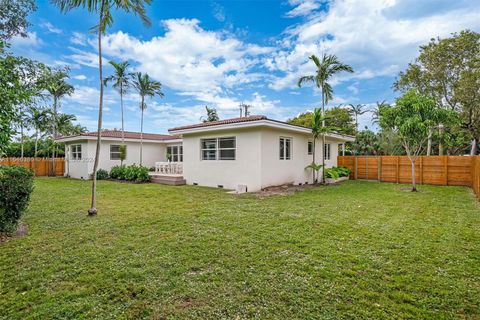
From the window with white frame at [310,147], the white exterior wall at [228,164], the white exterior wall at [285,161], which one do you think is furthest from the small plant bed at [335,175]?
the white exterior wall at [228,164]

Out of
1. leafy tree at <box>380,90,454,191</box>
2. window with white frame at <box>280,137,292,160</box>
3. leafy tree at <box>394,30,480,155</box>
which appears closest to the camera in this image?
leafy tree at <box>380,90,454,191</box>

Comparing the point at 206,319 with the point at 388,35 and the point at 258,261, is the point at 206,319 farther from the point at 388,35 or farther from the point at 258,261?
the point at 388,35

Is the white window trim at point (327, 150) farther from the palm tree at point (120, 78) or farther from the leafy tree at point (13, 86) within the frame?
the leafy tree at point (13, 86)

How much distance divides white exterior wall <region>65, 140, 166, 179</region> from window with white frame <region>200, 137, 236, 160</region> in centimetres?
796

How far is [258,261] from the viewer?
3719mm

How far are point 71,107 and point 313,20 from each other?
19.1 m

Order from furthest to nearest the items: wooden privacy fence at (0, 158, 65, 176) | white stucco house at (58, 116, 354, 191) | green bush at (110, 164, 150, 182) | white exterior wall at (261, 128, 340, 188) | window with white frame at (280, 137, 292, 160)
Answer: wooden privacy fence at (0, 158, 65, 176) → green bush at (110, 164, 150, 182) → window with white frame at (280, 137, 292, 160) → white exterior wall at (261, 128, 340, 188) → white stucco house at (58, 116, 354, 191)

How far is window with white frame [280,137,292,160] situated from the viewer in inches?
→ 468

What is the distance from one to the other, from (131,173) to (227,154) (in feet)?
22.4

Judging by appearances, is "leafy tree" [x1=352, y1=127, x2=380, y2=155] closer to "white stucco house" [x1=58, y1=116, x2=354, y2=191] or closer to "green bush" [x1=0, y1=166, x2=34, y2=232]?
"white stucco house" [x1=58, y1=116, x2=354, y2=191]

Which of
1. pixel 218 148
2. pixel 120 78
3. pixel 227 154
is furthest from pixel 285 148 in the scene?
pixel 120 78

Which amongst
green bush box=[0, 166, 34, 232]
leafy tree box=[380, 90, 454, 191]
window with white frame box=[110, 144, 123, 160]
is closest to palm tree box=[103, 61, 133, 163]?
window with white frame box=[110, 144, 123, 160]

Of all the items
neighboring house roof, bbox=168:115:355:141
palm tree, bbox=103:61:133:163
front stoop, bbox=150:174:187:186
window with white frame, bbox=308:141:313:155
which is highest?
palm tree, bbox=103:61:133:163

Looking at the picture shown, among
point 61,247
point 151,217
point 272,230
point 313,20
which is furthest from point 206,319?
point 313,20
